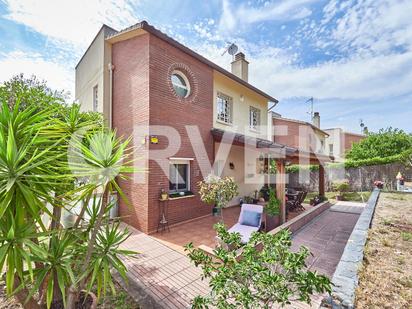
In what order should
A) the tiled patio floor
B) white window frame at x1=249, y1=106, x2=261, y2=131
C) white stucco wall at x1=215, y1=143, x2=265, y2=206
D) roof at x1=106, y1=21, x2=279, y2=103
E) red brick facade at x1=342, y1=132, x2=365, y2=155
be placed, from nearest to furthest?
the tiled patio floor → roof at x1=106, y1=21, x2=279, y2=103 → white stucco wall at x1=215, y1=143, x2=265, y2=206 → white window frame at x1=249, y1=106, x2=261, y2=131 → red brick facade at x1=342, y1=132, x2=365, y2=155

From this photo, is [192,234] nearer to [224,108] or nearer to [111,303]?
[111,303]

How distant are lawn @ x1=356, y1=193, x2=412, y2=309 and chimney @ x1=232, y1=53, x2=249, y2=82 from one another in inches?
540

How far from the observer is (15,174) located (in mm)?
2658

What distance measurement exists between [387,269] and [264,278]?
11.3 ft

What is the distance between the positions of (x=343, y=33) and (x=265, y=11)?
457cm

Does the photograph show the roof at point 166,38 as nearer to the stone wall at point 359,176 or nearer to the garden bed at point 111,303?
the garden bed at point 111,303

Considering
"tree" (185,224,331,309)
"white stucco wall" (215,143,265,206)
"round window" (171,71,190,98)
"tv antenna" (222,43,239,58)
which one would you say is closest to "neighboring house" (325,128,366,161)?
"white stucco wall" (215,143,265,206)

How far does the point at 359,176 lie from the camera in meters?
22.7

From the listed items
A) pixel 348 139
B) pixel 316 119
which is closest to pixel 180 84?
pixel 316 119

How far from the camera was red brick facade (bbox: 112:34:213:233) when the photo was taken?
29.0 feet

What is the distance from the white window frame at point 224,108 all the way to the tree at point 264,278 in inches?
419

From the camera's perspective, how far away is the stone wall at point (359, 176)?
21.4 m

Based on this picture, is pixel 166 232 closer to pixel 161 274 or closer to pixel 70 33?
pixel 161 274

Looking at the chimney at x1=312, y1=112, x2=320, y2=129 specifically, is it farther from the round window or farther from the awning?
the round window
